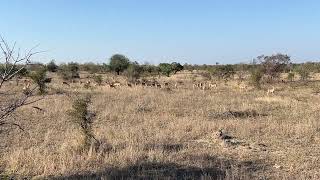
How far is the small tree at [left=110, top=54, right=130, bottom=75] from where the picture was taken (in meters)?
58.3

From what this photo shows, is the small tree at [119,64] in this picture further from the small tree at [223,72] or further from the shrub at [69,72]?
the small tree at [223,72]

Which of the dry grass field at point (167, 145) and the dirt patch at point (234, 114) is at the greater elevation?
the dry grass field at point (167, 145)

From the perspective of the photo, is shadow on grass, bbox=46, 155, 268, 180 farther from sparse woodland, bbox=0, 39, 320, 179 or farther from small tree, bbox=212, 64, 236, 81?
small tree, bbox=212, 64, 236, 81

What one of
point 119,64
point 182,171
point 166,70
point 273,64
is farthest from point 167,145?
point 119,64

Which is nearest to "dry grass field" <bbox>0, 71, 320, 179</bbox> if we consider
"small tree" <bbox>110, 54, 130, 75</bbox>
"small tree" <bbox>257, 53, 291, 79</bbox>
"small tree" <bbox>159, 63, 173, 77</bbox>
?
"small tree" <bbox>257, 53, 291, 79</bbox>

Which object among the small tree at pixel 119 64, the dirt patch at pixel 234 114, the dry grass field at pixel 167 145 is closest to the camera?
the dry grass field at pixel 167 145

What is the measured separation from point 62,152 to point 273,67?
32.9 meters

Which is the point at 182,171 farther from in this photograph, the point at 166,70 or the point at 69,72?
the point at 166,70

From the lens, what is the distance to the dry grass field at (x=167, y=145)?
8492 mm

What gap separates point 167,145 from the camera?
1092 cm

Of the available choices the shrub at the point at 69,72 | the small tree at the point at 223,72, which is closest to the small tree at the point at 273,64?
the small tree at the point at 223,72

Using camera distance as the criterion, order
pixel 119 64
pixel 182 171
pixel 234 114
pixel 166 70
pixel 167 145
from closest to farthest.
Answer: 1. pixel 182 171
2. pixel 167 145
3. pixel 234 114
4. pixel 166 70
5. pixel 119 64

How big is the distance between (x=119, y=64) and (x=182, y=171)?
50.5 metres

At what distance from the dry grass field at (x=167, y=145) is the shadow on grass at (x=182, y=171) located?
0.7 inches
